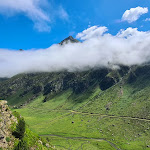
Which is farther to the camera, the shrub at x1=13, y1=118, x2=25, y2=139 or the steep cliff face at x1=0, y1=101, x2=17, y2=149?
the shrub at x1=13, y1=118, x2=25, y2=139

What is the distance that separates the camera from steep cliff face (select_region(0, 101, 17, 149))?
3780 cm

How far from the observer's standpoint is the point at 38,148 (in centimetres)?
4738

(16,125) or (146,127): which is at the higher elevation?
(16,125)

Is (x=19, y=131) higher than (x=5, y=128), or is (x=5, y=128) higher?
(x=5, y=128)

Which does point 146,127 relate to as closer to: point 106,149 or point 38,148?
point 106,149

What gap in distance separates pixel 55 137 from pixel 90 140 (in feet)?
148

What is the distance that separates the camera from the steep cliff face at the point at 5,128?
37.8 m

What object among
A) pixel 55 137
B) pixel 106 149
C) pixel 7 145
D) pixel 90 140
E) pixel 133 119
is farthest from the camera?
pixel 133 119

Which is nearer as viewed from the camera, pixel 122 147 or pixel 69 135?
pixel 122 147

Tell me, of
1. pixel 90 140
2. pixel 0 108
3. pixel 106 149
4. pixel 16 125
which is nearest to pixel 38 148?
pixel 16 125

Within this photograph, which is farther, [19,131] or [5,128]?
[19,131]

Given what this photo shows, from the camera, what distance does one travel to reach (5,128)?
4219 centimetres

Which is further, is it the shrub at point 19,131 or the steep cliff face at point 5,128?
the shrub at point 19,131

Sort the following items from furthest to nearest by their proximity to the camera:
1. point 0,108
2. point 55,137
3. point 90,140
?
point 55,137, point 90,140, point 0,108
